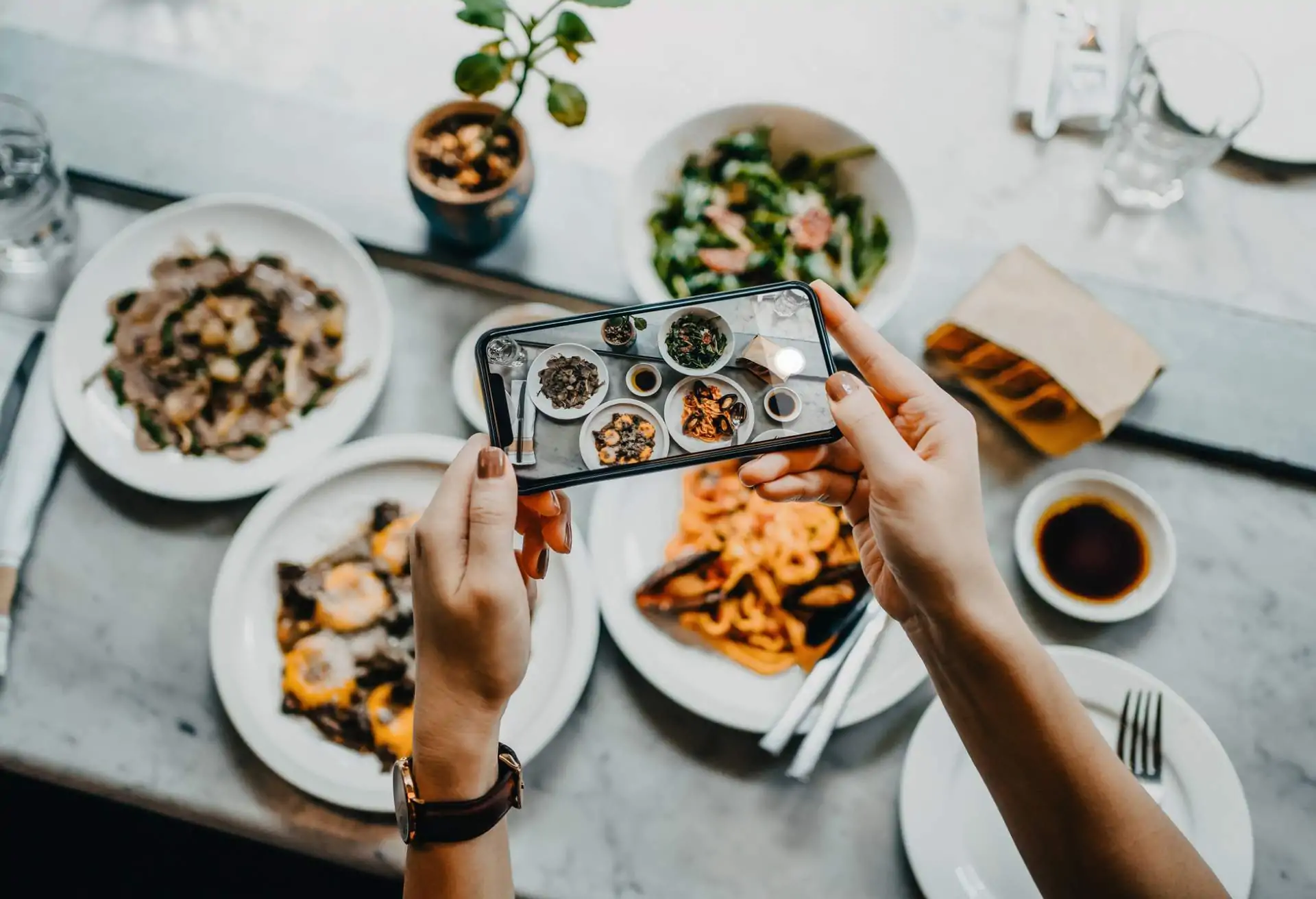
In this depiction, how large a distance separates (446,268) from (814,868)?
3.71ft

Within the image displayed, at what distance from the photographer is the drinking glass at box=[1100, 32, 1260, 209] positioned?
147 cm

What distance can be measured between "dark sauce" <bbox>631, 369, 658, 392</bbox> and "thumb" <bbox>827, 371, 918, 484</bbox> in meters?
0.21

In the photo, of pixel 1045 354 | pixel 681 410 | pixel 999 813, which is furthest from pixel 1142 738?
pixel 681 410

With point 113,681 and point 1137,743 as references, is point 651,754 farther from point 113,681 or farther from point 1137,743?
point 113,681

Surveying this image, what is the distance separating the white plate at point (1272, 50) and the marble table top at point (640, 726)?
2.16ft

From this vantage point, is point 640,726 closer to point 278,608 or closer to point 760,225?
point 278,608

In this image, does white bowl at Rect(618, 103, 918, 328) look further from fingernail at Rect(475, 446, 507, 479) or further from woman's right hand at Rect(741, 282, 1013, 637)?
fingernail at Rect(475, 446, 507, 479)

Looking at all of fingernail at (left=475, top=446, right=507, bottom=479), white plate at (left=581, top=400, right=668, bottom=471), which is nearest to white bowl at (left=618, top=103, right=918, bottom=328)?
white plate at (left=581, top=400, right=668, bottom=471)

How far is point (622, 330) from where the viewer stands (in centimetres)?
104

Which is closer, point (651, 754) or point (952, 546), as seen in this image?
point (952, 546)

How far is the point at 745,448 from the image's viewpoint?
3.36 feet

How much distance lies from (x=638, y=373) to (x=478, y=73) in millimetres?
496

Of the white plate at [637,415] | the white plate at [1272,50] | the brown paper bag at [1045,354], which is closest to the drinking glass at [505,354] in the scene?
the white plate at [637,415]

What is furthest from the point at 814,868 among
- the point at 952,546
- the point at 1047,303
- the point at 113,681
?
the point at 113,681
